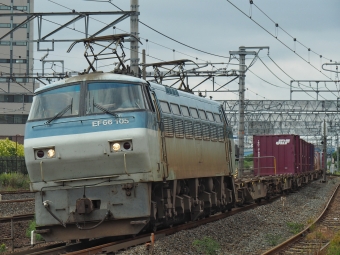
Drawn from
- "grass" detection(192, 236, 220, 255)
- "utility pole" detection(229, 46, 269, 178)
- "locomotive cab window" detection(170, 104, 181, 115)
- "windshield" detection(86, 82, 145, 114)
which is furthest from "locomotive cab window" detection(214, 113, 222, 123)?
"utility pole" detection(229, 46, 269, 178)

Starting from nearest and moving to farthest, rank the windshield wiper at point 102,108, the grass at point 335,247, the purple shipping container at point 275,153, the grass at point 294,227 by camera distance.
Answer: the grass at point 335,247, the windshield wiper at point 102,108, the grass at point 294,227, the purple shipping container at point 275,153

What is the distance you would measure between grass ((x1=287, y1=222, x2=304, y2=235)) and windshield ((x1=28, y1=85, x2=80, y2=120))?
6945mm

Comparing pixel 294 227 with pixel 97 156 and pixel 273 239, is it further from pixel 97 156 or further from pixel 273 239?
pixel 97 156

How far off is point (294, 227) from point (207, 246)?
5311 millimetres

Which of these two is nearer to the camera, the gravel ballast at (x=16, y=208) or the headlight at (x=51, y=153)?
the headlight at (x=51, y=153)

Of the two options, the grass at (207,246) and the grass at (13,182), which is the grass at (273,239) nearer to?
the grass at (207,246)

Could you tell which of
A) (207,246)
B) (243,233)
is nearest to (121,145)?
(207,246)

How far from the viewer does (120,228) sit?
45.0 feet

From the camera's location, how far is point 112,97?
13945mm

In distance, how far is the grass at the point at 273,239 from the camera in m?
15.2

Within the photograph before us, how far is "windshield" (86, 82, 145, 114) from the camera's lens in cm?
1384

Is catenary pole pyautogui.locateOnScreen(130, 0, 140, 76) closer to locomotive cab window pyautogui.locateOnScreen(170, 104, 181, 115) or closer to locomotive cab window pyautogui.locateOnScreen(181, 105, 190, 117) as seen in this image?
locomotive cab window pyautogui.locateOnScreen(181, 105, 190, 117)

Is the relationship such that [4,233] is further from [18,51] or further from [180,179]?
[18,51]

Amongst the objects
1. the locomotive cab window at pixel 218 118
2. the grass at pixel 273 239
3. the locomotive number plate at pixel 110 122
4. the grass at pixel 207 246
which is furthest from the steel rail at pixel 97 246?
the locomotive cab window at pixel 218 118
